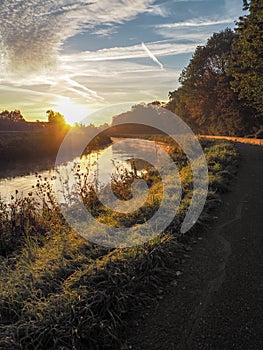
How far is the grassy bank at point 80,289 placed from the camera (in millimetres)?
2631

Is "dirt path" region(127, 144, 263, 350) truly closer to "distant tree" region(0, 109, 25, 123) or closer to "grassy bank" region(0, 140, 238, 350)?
"grassy bank" region(0, 140, 238, 350)

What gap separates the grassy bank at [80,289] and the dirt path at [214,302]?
0.23 meters

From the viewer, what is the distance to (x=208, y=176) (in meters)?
8.65

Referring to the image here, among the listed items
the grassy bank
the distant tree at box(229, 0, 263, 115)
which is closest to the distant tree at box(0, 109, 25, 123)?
the distant tree at box(229, 0, 263, 115)

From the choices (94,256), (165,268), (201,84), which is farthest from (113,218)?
(201,84)

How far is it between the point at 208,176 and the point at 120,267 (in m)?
5.73

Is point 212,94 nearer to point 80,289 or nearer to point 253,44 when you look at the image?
point 253,44

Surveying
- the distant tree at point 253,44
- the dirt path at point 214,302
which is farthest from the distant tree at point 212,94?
the dirt path at point 214,302

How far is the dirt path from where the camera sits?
8.75 ft

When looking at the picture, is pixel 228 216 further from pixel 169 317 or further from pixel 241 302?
pixel 169 317

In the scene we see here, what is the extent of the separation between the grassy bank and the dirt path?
0.23 metres

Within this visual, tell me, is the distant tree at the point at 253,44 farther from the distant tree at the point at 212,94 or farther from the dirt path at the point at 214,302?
the distant tree at the point at 212,94

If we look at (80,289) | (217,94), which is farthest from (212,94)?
(80,289)

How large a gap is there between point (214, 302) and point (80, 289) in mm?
1545
